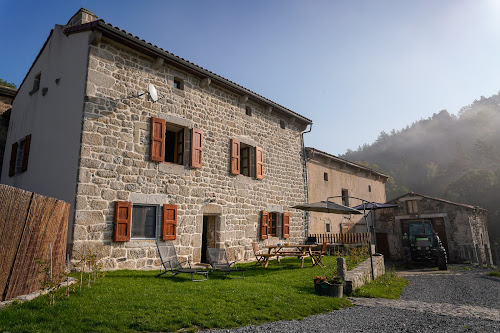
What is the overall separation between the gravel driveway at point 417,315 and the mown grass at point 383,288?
23cm

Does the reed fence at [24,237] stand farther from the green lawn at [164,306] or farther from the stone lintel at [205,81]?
the stone lintel at [205,81]

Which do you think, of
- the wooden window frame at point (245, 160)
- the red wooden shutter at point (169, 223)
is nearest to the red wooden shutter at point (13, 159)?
the red wooden shutter at point (169, 223)

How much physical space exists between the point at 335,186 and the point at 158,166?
1075 centimetres

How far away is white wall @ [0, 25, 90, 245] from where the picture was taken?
7.55 m

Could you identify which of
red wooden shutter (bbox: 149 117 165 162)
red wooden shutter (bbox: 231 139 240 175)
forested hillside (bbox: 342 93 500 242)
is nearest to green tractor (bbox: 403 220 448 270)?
red wooden shutter (bbox: 231 139 240 175)

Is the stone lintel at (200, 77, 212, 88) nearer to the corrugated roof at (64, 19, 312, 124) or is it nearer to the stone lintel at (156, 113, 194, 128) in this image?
the corrugated roof at (64, 19, 312, 124)

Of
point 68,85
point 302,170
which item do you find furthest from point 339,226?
point 68,85

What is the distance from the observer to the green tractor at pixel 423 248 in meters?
12.2

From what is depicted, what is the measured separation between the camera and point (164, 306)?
439 centimetres

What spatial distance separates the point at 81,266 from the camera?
6715 millimetres

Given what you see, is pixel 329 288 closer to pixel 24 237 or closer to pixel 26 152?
pixel 24 237

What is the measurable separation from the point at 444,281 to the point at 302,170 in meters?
6.86

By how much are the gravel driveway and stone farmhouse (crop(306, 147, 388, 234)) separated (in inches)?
282

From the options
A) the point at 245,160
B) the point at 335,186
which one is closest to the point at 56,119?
the point at 245,160
